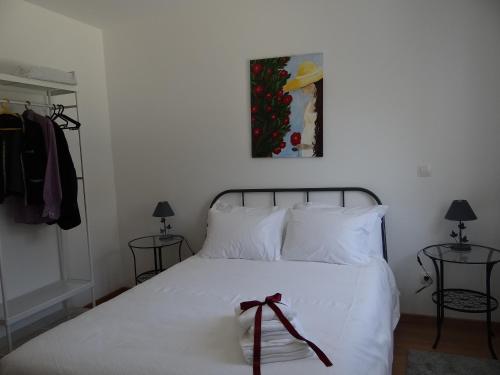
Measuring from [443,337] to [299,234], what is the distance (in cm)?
124

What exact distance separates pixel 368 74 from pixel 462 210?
118 centimetres

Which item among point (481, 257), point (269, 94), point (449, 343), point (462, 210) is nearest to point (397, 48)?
point (269, 94)

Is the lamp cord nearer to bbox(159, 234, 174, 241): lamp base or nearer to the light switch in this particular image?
the light switch

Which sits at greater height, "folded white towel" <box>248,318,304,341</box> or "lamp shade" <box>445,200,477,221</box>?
"lamp shade" <box>445,200,477,221</box>

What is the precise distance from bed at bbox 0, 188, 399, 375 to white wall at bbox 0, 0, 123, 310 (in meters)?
1.21

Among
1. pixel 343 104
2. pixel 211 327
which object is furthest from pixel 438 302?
pixel 211 327

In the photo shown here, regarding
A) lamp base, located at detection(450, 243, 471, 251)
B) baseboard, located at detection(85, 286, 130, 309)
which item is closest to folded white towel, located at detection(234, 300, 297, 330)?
lamp base, located at detection(450, 243, 471, 251)

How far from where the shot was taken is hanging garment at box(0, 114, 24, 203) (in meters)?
2.54

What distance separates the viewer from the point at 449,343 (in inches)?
103

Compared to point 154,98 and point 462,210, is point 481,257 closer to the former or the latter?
point 462,210

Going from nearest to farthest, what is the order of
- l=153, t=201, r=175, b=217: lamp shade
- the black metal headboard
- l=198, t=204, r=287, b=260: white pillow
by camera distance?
l=198, t=204, r=287, b=260: white pillow
the black metal headboard
l=153, t=201, r=175, b=217: lamp shade

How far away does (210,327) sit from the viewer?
1743 millimetres

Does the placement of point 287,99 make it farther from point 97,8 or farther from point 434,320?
point 434,320

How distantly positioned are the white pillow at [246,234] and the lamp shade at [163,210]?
1.65 feet
